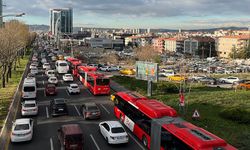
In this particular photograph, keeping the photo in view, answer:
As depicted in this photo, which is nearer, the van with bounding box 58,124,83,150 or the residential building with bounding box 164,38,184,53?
the van with bounding box 58,124,83,150

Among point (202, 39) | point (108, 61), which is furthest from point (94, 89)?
point (202, 39)

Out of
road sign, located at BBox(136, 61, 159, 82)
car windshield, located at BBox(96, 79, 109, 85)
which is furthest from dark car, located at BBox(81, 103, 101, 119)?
road sign, located at BBox(136, 61, 159, 82)

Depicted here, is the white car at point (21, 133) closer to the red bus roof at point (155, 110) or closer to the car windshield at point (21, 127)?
the car windshield at point (21, 127)

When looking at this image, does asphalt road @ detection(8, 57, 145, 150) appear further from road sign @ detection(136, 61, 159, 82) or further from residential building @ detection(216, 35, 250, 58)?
residential building @ detection(216, 35, 250, 58)

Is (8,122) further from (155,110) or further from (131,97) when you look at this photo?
(155,110)

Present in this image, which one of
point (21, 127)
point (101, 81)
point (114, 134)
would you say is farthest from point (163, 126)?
point (101, 81)

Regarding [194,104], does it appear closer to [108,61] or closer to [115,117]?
[115,117]

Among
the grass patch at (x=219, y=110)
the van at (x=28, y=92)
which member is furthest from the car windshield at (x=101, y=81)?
the van at (x=28, y=92)
